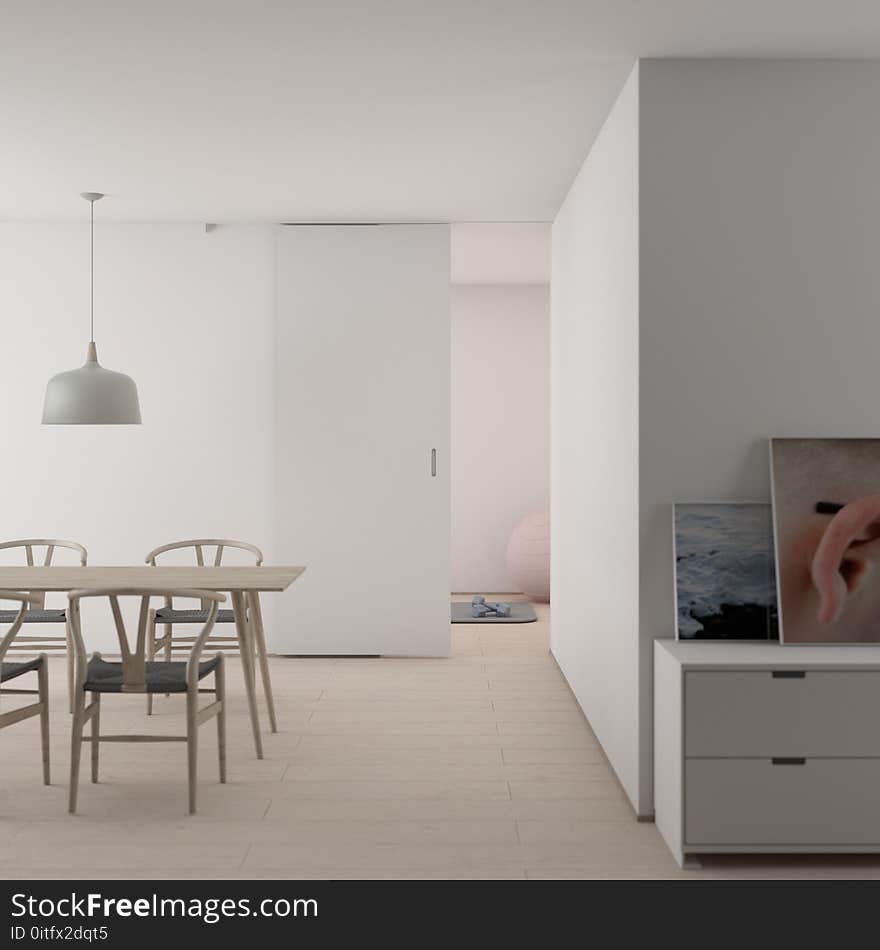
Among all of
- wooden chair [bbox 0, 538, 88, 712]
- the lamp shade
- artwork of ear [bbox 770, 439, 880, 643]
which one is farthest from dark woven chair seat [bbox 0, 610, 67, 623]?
artwork of ear [bbox 770, 439, 880, 643]

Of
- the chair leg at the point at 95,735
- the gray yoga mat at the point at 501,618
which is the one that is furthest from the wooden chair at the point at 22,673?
the gray yoga mat at the point at 501,618

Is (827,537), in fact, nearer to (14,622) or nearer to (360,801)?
(360,801)

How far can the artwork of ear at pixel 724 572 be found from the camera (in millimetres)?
3719

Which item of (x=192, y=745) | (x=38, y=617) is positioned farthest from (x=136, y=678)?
(x=38, y=617)

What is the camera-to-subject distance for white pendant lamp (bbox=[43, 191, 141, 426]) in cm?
527

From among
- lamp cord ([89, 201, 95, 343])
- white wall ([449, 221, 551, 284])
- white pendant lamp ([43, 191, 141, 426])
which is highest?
white wall ([449, 221, 551, 284])

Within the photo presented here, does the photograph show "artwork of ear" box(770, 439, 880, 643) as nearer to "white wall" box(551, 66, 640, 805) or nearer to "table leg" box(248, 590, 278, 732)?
"white wall" box(551, 66, 640, 805)

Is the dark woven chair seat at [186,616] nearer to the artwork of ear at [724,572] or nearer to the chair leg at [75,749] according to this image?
the chair leg at [75,749]

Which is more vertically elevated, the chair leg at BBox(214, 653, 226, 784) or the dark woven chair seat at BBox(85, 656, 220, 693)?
the dark woven chair seat at BBox(85, 656, 220, 693)

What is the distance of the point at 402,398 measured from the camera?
6.70 metres

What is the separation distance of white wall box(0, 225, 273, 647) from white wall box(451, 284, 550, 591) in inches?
120

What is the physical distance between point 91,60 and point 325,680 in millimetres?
3442

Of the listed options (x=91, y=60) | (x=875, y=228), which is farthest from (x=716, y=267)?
(x=91, y=60)
